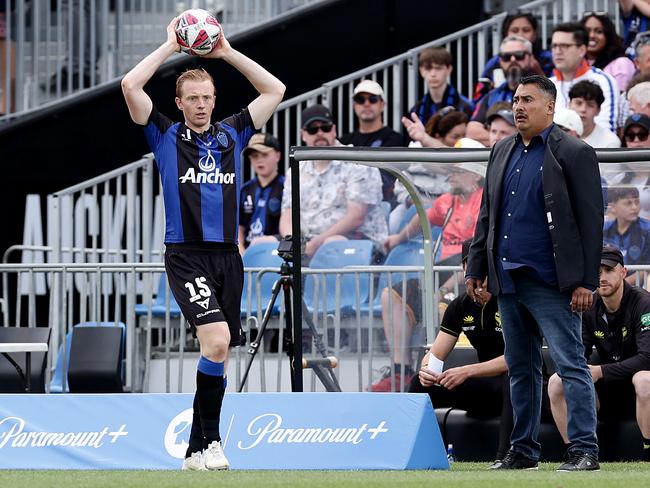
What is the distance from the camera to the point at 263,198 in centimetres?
1430

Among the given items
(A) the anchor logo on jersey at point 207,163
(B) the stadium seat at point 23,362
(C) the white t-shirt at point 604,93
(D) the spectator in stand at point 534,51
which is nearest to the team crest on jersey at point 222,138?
(A) the anchor logo on jersey at point 207,163

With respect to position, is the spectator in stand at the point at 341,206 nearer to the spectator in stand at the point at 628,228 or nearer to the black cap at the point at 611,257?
the spectator in stand at the point at 628,228

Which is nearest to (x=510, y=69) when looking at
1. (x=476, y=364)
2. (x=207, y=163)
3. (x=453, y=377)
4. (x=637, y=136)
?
(x=637, y=136)

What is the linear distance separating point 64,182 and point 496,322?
7597 millimetres

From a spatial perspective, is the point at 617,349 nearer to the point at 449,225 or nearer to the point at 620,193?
the point at 620,193

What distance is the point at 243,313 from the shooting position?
12.5 m

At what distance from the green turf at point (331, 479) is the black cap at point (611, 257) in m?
1.64

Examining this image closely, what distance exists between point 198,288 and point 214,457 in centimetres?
99

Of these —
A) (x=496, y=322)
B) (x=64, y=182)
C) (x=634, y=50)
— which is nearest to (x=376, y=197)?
(x=496, y=322)

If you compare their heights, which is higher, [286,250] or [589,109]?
[589,109]

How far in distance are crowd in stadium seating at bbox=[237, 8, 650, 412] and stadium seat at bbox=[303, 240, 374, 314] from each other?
0.47 ft

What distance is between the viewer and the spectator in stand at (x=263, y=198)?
14203 mm

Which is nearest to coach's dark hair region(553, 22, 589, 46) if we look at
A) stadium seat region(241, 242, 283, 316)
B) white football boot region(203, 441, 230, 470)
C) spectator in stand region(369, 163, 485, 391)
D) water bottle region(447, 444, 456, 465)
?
stadium seat region(241, 242, 283, 316)

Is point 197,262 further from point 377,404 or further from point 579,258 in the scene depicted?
point 579,258
